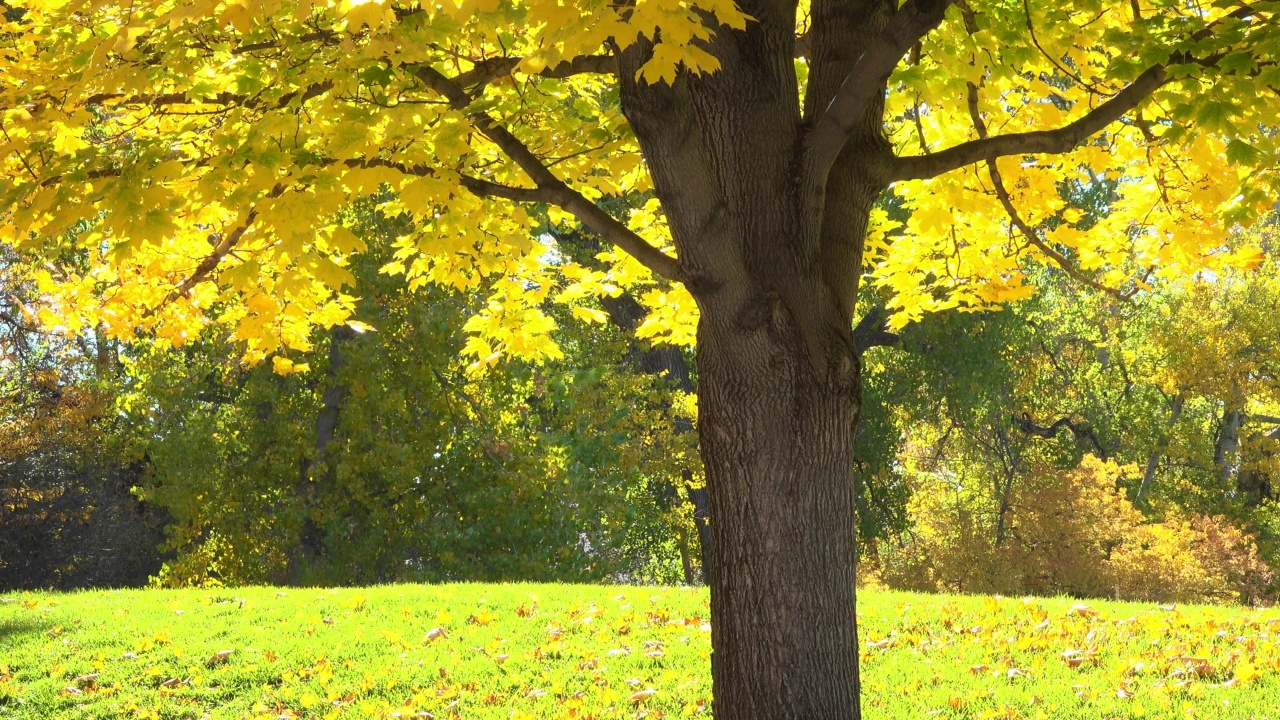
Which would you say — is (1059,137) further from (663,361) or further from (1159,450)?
(1159,450)

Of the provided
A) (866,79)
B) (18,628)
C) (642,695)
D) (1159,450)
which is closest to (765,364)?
(866,79)

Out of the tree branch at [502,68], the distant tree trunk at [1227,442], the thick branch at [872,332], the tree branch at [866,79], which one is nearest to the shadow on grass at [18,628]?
the tree branch at [502,68]

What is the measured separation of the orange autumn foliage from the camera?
16.4 metres

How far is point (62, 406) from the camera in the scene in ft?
51.4

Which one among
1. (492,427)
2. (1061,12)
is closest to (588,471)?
(492,427)

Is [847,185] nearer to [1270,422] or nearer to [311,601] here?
[311,601]

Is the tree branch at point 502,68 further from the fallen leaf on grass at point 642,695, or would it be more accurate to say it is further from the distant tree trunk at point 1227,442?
the distant tree trunk at point 1227,442

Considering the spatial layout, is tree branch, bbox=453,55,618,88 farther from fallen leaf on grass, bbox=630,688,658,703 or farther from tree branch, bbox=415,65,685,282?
fallen leaf on grass, bbox=630,688,658,703

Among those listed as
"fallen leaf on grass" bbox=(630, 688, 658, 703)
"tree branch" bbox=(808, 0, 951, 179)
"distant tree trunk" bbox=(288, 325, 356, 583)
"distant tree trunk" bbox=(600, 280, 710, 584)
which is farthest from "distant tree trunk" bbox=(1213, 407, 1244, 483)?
"tree branch" bbox=(808, 0, 951, 179)

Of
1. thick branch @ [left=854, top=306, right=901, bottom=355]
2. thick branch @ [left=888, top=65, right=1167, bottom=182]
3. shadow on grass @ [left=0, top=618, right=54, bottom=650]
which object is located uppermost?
thick branch @ [left=854, top=306, right=901, bottom=355]

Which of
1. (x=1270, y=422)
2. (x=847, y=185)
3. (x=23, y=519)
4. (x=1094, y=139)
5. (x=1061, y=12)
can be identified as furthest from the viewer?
(x=1270, y=422)

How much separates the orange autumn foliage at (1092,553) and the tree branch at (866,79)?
14.0 m

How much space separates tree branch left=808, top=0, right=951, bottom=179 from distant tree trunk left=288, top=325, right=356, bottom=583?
10539 millimetres

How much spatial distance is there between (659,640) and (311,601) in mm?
3043
